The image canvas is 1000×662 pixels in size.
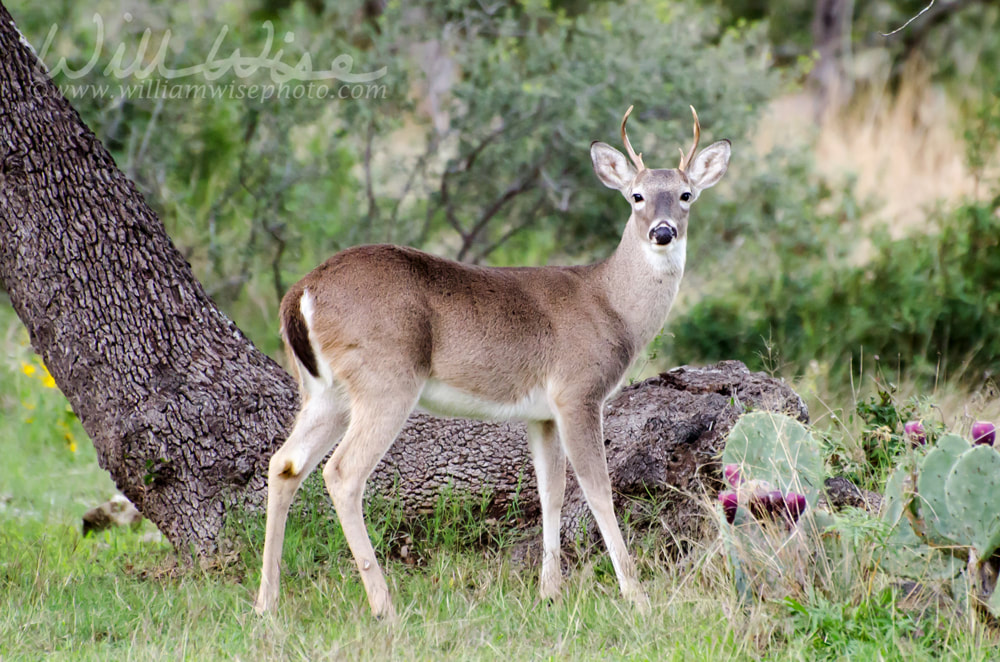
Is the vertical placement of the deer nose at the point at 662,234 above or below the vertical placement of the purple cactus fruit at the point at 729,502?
above

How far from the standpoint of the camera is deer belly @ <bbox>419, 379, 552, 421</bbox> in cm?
466

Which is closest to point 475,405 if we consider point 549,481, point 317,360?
point 549,481

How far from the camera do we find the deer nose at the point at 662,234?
4.81 m

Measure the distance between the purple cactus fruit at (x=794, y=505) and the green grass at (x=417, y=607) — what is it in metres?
0.26

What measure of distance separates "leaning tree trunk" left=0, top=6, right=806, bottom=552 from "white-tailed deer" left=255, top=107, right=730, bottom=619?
1.23 ft

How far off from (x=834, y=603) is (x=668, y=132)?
5.11 meters

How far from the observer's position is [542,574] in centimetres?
471

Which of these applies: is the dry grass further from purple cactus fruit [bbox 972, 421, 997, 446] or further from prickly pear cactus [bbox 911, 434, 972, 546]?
prickly pear cactus [bbox 911, 434, 972, 546]

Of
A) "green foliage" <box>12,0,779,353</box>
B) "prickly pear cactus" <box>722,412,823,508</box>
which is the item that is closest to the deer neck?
"prickly pear cactus" <box>722,412,823,508</box>

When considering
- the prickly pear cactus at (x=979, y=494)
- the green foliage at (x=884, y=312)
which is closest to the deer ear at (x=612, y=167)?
the prickly pear cactus at (x=979, y=494)

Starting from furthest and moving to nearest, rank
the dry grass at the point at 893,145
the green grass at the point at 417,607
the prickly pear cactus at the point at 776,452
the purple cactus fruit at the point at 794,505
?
1. the dry grass at the point at 893,145
2. the prickly pear cactus at the point at 776,452
3. the purple cactus fruit at the point at 794,505
4. the green grass at the point at 417,607

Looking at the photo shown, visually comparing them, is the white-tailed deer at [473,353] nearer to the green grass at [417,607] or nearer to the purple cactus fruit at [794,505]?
the green grass at [417,607]

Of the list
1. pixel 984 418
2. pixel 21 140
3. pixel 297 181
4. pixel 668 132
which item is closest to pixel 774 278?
pixel 668 132

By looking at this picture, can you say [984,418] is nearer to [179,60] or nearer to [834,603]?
[834,603]
